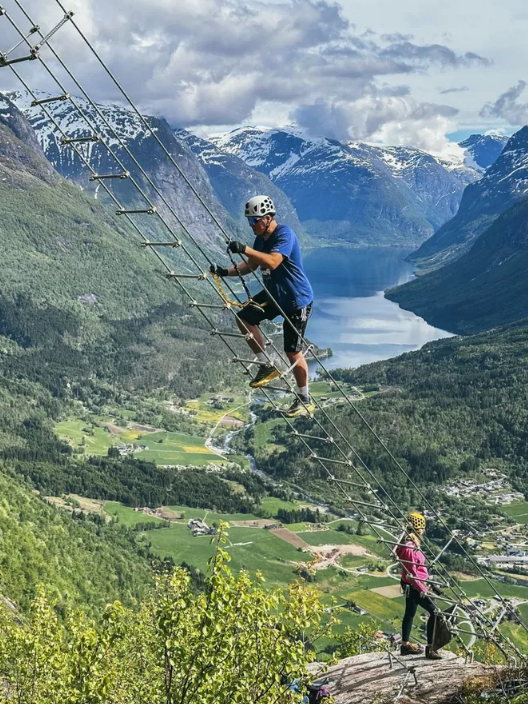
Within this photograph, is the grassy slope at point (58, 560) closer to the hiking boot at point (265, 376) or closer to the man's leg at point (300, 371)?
the hiking boot at point (265, 376)

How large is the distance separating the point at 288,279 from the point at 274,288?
1.18ft

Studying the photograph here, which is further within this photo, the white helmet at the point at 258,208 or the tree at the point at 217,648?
the white helmet at the point at 258,208

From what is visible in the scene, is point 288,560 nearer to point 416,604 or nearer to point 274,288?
point 416,604

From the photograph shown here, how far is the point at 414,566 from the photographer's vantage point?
1702 centimetres

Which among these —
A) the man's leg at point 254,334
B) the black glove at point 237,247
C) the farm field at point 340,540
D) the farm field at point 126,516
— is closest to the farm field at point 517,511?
the farm field at point 340,540

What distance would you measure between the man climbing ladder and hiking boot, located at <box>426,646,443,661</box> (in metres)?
8.00

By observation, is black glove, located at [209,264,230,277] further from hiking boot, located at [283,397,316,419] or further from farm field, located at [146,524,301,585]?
farm field, located at [146,524,301,585]

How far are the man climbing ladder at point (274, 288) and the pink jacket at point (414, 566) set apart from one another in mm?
4286

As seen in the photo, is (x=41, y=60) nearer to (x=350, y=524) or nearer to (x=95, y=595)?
(x=95, y=595)

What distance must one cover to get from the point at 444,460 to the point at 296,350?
184 m

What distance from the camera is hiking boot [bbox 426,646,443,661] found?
19.0 metres

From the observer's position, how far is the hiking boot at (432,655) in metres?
19.0

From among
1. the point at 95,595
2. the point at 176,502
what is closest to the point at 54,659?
the point at 95,595

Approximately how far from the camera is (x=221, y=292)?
15.4 metres
